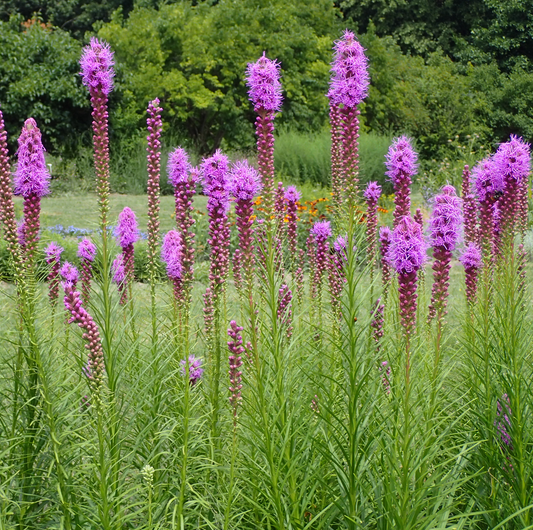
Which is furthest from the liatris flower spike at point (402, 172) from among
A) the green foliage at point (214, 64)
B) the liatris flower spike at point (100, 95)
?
the green foliage at point (214, 64)

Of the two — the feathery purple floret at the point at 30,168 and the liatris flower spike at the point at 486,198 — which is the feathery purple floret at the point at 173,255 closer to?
the feathery purple floret at the point at 30,168

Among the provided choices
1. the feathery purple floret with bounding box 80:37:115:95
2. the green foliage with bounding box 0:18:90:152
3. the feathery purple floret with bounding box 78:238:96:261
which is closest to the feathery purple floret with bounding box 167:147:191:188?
the feathery purple floret with bounding box 80:37:115:95

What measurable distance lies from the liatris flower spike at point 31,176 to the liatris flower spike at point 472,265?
6.80 feet

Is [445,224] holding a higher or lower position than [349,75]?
lower

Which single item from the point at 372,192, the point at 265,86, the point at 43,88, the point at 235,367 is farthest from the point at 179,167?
the point at 43,88

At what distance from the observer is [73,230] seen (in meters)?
10.5

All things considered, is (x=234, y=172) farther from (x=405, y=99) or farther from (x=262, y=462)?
(x=405, y=99)

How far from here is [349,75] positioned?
8.80 ft

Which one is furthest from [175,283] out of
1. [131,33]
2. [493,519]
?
[131,33]

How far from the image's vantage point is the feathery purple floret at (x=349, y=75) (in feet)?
8.57

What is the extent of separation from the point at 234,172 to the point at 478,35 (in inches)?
1194

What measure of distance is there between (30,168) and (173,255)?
0.70 metres

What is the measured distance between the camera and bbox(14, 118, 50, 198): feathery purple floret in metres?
2.86

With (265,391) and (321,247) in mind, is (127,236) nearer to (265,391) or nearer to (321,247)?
(321,247)
